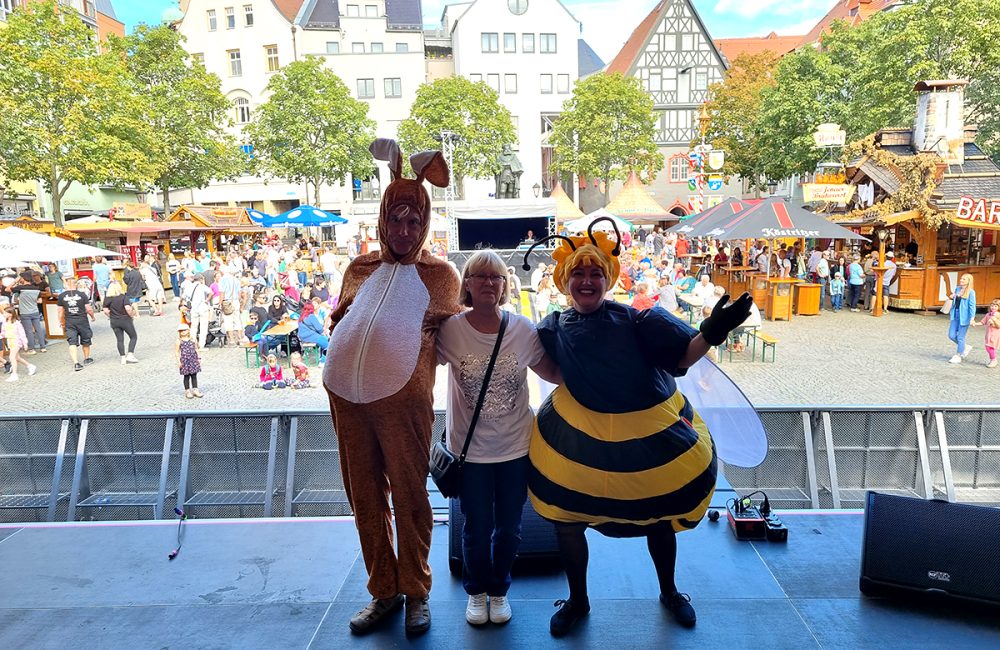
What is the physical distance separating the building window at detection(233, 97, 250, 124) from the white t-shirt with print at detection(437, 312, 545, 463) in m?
41.3

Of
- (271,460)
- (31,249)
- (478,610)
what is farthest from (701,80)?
(478,610)

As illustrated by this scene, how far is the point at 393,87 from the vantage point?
3872cm

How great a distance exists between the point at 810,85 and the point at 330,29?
27349 mm

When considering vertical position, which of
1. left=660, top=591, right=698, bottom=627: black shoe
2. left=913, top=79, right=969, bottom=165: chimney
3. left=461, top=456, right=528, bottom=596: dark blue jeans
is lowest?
left=660, top=591, right=698, bottom=627: black shoe

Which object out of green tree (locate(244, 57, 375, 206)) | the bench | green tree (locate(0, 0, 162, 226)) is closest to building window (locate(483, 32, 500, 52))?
green tree (locate(244, 57, 375, 206))

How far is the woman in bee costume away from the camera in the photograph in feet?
8.15

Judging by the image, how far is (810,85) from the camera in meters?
25.9

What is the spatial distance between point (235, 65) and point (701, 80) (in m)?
27.7

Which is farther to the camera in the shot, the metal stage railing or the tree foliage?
the tree foliage

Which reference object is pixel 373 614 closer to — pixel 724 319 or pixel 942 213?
pixel 724 319

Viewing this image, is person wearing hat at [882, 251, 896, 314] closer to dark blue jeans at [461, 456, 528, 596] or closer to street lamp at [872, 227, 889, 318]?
street lamp at [872, 227, 889, 318]

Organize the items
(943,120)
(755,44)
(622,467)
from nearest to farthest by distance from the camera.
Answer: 1. (622,467)
2. (943,120)
3. (755,44)

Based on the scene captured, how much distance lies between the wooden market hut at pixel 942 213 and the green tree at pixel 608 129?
19.3 m

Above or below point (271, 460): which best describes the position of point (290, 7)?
above
